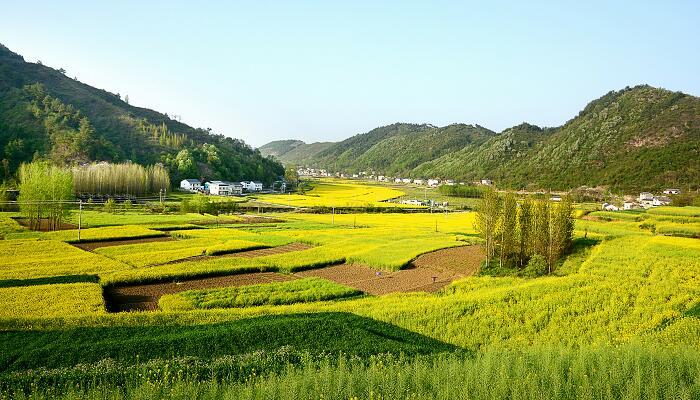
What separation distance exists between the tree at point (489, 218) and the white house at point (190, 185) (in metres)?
90.8

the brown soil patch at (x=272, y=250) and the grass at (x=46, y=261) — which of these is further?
the brown soil patch at (x=272, y=250)

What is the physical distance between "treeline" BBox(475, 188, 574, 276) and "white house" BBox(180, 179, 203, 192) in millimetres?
91389

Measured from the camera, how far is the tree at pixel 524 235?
3616 centimetres

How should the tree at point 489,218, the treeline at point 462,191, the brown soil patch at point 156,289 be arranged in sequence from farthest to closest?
1. the treeline at point 462,191
2. the tree at point 489,218
3. the brown soil patch at point 156,289

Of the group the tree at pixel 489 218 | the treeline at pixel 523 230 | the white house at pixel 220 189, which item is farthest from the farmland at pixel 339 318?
the white house at pixel 220 189

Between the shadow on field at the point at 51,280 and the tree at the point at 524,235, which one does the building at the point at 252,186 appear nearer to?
the tree at the point at 524,235

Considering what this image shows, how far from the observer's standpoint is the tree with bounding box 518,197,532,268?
1423 inches

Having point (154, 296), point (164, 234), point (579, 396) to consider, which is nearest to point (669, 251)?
point (579, 396)

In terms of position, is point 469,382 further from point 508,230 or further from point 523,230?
point 523,230

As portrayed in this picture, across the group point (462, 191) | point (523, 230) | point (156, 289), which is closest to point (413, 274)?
point (523, 230)

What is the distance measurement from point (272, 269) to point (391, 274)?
847cm

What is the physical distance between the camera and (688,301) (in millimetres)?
21094

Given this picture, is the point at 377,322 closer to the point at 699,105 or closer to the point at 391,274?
the point at 391,274

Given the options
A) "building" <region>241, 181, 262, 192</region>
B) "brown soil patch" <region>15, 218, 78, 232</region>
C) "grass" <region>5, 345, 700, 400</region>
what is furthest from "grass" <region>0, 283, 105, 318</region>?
"building" <region>241, 181, 262, 192</region>
